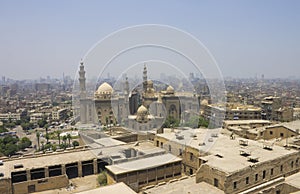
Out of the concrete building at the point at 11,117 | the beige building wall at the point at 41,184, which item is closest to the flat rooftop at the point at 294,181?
the beige building wall at the point at 41,184

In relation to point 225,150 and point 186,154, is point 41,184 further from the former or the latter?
point 225,150

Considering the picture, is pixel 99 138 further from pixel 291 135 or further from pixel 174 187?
pixel 291 135

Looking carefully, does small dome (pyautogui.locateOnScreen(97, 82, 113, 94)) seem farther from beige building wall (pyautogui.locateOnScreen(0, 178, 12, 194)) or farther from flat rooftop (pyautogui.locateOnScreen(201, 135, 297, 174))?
beige building wall (pyautogui.locateOnScreen(0, 178, 12, 194))

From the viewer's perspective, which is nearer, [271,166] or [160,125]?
[271,166]

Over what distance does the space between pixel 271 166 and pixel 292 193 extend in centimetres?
180

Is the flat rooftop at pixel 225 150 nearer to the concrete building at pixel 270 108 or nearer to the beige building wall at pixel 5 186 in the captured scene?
the beige building wall at pixel 5 186

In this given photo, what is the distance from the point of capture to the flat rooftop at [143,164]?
1114cm

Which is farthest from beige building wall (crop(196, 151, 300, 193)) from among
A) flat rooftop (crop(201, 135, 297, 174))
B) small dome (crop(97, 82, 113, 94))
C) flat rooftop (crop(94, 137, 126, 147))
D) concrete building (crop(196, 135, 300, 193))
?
small dome (crop(97, 82, 113, 94))

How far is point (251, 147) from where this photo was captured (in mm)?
11773

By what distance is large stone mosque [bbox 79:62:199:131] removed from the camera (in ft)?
69.8

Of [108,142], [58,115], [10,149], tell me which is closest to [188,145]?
[108,142]

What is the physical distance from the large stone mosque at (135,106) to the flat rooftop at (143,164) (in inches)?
272

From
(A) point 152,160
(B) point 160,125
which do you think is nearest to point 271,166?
(A) point 152,160

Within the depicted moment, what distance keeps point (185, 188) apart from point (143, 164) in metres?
3.14
